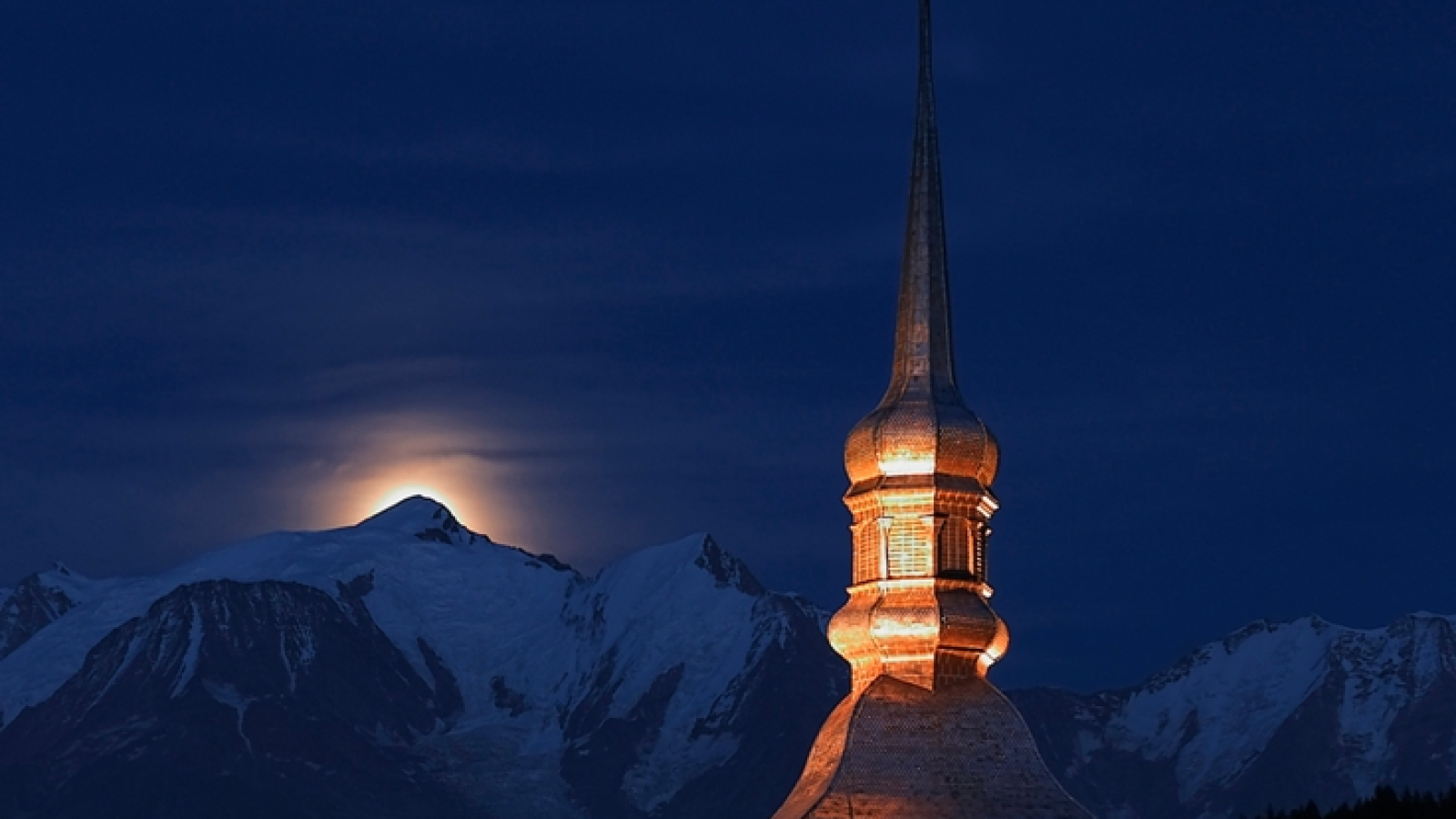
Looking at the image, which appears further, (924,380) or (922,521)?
(924,380)

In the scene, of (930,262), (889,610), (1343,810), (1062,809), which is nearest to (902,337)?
(930,262)

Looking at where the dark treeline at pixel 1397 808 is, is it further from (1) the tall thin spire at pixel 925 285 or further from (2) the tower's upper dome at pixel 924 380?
(1) the tall thin spire at pixel 925 285

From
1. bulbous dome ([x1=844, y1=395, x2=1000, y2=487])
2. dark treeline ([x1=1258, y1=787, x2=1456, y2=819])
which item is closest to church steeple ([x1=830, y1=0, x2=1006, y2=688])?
bulbous dome ([x1=844, y1=395, x2=1000, y2=487])

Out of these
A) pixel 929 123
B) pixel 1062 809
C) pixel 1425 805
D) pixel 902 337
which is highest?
pixel 929 123

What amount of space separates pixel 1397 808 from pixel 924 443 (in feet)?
89.5

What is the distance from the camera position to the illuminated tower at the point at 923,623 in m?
109

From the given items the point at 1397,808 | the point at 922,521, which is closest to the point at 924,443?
the point at 922,521

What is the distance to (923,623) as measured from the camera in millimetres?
112312

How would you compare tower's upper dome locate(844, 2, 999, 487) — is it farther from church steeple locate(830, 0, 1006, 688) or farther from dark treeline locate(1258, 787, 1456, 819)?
dark treeline locate(1258, 787, 1456, 819)

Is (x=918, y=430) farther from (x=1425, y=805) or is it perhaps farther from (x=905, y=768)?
(x=1425, y=805)

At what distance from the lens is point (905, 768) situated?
358 feet

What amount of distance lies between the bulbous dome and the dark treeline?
70.9 feet

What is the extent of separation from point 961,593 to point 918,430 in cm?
539

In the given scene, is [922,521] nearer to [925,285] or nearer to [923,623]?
[923,623]
